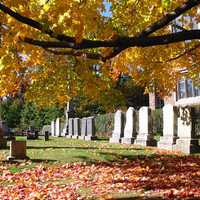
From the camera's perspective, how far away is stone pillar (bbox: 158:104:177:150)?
21.6 meters

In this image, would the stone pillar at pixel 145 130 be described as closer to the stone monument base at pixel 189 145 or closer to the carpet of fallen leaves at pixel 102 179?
the stone monument base at pixel 189 145

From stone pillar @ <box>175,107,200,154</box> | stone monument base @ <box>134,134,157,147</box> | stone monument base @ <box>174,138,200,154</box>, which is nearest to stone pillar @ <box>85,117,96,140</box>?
stone monument base @ <box>134,134,157,147</box>

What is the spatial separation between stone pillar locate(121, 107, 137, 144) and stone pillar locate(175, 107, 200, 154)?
590 cm

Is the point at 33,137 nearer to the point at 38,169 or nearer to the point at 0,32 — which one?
the point at 38,169

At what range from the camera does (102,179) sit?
41.2 feet

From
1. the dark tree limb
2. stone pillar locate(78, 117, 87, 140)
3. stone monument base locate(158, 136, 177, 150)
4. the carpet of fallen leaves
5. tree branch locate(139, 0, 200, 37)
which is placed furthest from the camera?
stone pillar locate(78, 117, 87, 140)

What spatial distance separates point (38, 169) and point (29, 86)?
1042 centimetres

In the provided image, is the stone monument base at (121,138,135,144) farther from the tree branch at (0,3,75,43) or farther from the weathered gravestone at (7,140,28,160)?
the tree branch at (0,3,75,43)

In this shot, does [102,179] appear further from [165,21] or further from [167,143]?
[167,143]

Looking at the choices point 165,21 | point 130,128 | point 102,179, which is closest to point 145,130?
point 130,128

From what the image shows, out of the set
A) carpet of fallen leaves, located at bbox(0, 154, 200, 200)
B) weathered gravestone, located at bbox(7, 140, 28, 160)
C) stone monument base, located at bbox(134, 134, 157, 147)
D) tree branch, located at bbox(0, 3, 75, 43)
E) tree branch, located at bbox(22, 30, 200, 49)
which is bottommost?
carpet of fallen leaves, located at bbox(0, 154, 200, 200)

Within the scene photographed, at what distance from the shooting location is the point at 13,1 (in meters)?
9.85

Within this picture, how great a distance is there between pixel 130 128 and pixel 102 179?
14.5 m

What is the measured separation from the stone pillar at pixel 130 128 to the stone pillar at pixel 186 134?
590 cm
